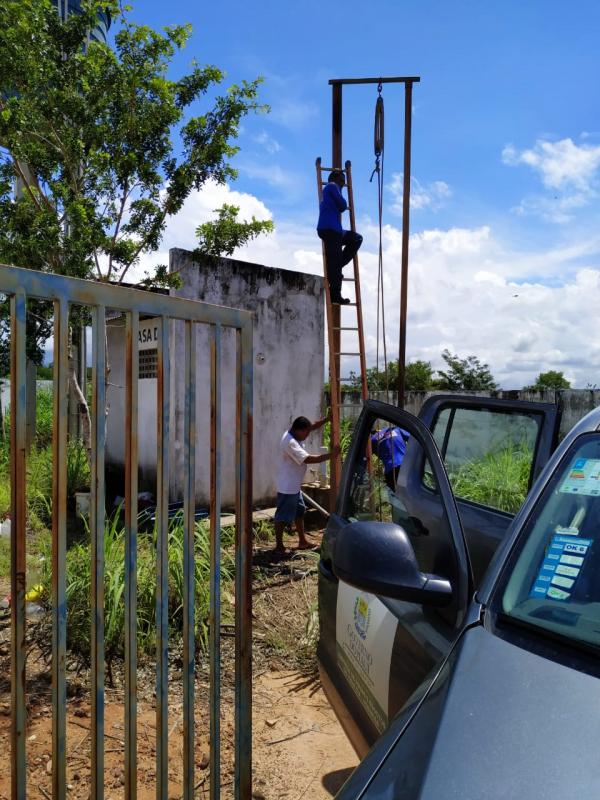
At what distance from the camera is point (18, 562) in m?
1.59

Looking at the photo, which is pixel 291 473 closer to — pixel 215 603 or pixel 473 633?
pixel 215 603

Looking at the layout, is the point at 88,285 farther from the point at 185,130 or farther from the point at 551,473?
the point at 185,130

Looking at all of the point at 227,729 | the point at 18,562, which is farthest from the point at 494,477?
the point at 18,562

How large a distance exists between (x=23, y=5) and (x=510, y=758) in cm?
733

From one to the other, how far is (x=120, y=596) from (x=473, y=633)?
3033 millimetres

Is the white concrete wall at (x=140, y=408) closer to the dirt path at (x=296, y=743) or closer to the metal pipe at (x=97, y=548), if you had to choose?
the dirt path at (x=296, y=743)

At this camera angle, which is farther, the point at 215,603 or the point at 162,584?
the point at 215,603

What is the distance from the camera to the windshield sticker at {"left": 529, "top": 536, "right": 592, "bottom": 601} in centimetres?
155

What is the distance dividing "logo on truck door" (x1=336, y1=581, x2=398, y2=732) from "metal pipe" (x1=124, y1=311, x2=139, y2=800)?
82cm

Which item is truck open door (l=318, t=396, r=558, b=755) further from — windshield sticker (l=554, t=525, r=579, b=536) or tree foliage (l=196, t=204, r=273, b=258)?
tree foliage (l=196, t=204, r=273, b=258)

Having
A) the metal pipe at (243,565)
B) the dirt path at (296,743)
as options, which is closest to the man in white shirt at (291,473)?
the dirt path at (296,743)

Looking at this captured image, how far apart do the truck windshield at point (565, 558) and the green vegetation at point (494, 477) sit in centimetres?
254

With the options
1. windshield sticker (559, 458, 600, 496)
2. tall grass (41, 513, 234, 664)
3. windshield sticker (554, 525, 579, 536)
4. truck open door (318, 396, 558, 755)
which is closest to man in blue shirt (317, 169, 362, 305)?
tall grass (41, 513, 234, 664)

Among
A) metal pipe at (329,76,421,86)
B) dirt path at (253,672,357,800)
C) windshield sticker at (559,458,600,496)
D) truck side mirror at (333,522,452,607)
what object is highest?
metal pipe at (329,76,421,86)
